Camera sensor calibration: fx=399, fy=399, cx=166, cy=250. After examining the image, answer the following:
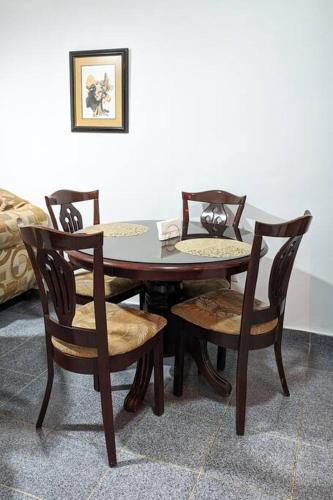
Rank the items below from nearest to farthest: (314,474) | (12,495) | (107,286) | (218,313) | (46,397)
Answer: (12,495)
(314,474)
(46,397)
(218,313)
(107,286)

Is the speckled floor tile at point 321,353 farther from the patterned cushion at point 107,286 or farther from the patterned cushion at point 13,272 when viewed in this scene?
the patterned cushion at point 13,272

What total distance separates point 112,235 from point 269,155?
4.01 feet

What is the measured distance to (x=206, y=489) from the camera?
151 centimetres

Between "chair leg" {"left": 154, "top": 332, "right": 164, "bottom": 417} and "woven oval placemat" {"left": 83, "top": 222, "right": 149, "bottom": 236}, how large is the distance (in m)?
0.67

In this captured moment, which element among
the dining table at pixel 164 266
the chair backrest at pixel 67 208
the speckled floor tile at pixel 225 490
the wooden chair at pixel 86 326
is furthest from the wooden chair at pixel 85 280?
the speckled floor tile at pixel 225 490

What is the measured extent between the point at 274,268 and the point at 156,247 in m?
0.58

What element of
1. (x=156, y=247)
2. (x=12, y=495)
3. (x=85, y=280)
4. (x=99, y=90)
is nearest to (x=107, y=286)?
(x=85, y=280)

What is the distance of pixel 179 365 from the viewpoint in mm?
2035

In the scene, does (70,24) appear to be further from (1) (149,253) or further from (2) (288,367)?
(2) (288,367)

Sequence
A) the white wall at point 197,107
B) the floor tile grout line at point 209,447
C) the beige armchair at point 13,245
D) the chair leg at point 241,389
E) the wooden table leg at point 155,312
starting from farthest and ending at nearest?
1. the beige armchair at point 13,245
2. the white wall at point 197,107
3. the wooden table leg at point 155,312
4. the chair leg at point 241,389
5. the floor tile grout line at point 209,447

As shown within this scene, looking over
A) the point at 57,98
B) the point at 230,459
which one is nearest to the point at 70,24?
the point at 57,98

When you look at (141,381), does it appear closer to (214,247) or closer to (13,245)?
(214,247)

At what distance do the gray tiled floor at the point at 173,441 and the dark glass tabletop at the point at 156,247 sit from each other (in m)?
0.77

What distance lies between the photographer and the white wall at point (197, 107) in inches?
98.7
